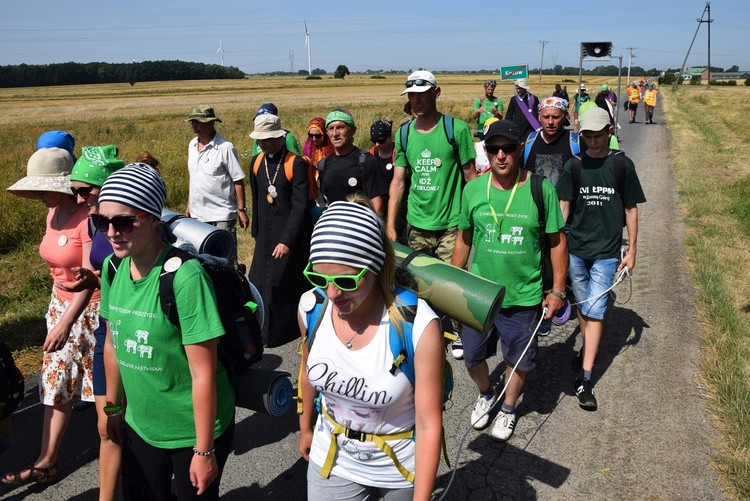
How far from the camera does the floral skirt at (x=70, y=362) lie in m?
3.29

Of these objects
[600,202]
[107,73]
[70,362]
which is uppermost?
[107,73]

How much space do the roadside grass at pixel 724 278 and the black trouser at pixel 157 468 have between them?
261cm

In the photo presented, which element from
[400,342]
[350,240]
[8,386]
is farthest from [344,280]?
[8,386]

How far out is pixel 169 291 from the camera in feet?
6.72

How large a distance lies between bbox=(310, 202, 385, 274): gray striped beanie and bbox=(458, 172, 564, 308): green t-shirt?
68.3 inches

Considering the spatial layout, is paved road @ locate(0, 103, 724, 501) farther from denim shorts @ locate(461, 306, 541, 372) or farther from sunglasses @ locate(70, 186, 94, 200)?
sunglasses @ locate(70, 186, 94, 200)

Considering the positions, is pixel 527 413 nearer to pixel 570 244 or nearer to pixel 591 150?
pixel 570 244

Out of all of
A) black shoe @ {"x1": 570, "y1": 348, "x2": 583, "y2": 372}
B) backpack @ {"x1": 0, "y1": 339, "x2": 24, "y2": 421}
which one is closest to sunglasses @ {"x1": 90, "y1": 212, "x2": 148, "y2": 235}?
backpack @ {"x1": 0, "y1": 339, "x2": 24, "y2": 421}

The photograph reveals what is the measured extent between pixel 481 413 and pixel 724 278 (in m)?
4.02

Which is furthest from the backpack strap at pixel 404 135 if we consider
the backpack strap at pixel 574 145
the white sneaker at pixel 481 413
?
the white sneaker at pixel 481 413

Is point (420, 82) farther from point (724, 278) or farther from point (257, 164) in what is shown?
point (724, 278)

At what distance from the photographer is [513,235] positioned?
3.45m

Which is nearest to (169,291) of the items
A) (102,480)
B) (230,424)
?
(230,424)

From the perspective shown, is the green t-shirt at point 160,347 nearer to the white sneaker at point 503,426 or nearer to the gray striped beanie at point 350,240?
the gray striped beanie at point 350,240
